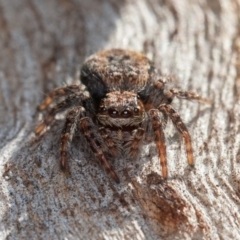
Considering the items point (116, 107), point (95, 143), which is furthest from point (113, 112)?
point (95, 143)

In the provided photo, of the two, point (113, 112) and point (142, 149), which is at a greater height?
point (113, 112)

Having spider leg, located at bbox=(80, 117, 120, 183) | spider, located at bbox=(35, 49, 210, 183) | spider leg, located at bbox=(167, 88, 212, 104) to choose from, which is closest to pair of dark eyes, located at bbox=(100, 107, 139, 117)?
spider, located at bbox=(35, 49, 210, 183)

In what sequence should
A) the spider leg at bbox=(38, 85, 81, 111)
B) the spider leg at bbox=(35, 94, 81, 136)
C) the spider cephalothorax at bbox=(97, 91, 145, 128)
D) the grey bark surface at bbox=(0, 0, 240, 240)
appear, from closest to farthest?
the grey bark surface at bbox=(0, 0, 240, 240), the spider cephalothorax at bbox=(97, 91, 145, 128), the spider leg at bbox=(35, 94, 81, 136), the spider leg at bbox=(38, 85, 81, 111)

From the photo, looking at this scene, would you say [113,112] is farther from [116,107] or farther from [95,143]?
[95,143]

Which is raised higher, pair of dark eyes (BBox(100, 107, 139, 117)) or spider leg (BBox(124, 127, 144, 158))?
pair of dark eyes (BBox(100, 107, 139, 117))

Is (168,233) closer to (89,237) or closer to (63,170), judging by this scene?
(89,237)

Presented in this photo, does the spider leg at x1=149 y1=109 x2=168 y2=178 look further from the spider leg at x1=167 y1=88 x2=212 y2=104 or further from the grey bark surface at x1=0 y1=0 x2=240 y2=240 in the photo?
the spider leg at x1=167 y1=88 x2=212 y2=104
